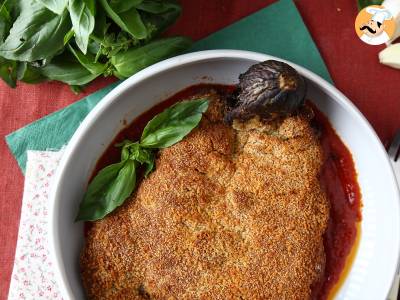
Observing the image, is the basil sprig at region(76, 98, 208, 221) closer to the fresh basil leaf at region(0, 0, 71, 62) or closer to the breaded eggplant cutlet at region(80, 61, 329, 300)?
the breaded eggplant cutlet at region(80, 61, 329, 300)

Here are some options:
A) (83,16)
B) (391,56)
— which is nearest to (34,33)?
(83,16)

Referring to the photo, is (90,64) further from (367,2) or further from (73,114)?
(367,2)

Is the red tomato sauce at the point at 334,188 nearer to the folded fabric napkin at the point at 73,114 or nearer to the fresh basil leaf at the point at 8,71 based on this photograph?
the folded fabric napkin at the point at 73,114

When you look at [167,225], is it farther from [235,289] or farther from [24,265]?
[24,265]

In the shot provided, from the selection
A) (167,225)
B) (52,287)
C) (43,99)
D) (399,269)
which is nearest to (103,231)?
(167,225)

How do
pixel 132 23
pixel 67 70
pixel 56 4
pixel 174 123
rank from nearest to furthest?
pixel 56 4 < pixel 132 23 < pixel 174 123 < pixel 67 70

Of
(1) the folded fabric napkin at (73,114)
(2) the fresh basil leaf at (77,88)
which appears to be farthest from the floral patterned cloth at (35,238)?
(2) the fresh basil leaf at (77,88)
